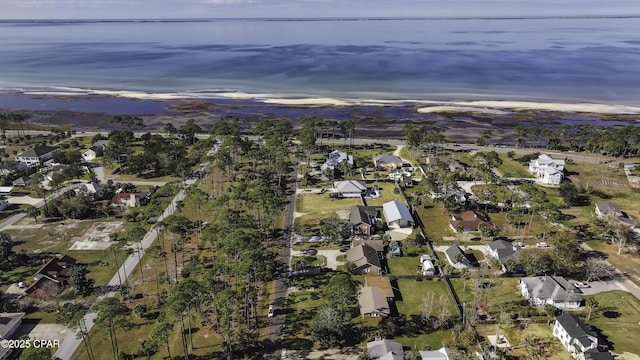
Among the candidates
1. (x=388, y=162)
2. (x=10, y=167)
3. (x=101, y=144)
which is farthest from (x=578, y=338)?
(x=101, y=144)

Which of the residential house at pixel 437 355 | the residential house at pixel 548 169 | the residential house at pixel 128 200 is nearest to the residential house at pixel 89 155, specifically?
the residential house at pixel 128 200

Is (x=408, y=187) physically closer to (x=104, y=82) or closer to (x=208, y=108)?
(x=208, y=108)

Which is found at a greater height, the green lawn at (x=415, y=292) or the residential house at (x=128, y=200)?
the residential house at (x=128, y=200)

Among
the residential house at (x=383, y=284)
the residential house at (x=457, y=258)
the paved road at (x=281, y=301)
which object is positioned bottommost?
the paved road at (x=281, y=301)

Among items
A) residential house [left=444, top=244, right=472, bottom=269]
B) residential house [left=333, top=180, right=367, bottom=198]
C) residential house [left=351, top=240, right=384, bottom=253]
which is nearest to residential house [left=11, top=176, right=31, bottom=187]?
residential house [left=333, top=180, right=367, bottom=198]

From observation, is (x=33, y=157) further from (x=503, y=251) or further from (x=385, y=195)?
(x=503, y=251)

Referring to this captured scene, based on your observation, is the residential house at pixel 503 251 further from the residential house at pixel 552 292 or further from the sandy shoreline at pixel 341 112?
the sandy shoreline at pixel 341 112
